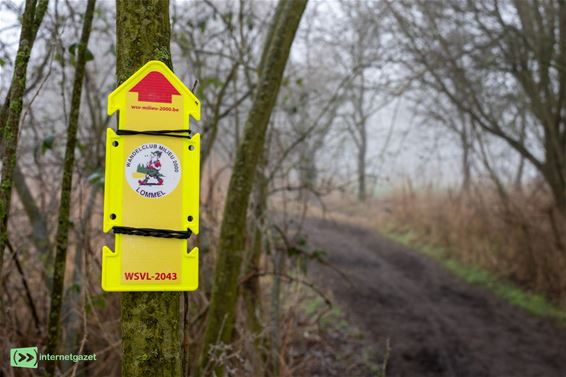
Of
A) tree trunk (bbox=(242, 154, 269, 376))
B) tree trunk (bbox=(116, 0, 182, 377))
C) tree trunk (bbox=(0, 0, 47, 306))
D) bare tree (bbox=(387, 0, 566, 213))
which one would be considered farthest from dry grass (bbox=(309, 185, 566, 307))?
tree trunk (bbox=(116, 0, 182, 377))

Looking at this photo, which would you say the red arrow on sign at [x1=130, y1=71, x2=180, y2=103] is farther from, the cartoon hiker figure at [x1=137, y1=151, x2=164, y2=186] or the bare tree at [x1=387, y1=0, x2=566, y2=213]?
the bare tree at [x1=387, y1=0, x2=566, y2=213]

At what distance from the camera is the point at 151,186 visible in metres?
1.28

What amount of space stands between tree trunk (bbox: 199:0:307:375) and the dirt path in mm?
3411

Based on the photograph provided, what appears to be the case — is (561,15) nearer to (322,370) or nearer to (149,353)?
(322,370)

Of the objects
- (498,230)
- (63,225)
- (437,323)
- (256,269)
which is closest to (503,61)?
(498,230)

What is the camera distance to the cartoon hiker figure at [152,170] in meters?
1.27

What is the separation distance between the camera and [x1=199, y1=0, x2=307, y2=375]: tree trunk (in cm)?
273

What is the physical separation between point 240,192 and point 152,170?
1.45 metres

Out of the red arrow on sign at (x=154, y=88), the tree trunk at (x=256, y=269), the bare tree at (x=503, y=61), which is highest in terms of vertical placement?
the bare tree at (x=503, y=61)

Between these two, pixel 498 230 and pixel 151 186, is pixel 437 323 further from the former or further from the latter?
pixel 151 186

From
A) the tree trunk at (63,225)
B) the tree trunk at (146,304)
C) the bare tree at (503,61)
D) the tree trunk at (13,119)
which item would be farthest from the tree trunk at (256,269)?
the bare tree at (503,61)

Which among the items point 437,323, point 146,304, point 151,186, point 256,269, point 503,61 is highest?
point 503,61

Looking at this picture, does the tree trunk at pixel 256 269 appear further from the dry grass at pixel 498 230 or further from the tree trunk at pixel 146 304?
the tree trunk at pixel 146 304

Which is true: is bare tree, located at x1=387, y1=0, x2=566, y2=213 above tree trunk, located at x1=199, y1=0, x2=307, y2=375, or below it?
above
